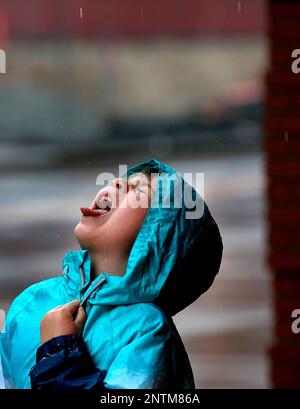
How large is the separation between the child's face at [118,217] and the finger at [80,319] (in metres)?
0.19

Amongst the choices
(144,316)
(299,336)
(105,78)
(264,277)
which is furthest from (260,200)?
(144,316)

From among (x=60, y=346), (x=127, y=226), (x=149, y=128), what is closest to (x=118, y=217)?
(x=127, y=226)

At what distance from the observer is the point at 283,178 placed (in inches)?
145

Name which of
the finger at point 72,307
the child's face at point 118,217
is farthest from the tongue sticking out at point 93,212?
the finger at point 72,307

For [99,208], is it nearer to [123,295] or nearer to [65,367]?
[123,295]

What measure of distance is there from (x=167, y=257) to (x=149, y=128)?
134cm

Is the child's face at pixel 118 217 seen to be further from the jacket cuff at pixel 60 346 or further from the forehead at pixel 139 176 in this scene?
the jacket cuff at pixel 60 346

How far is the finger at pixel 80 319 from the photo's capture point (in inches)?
105

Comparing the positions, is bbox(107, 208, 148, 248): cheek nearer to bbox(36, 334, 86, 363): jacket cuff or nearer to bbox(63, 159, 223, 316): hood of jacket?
bbox(63, 159, 223, 316): hood of jacket

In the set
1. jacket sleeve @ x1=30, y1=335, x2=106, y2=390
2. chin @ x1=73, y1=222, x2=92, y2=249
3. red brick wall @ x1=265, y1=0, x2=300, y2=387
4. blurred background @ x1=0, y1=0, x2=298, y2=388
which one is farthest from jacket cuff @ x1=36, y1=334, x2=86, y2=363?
red brick wall @ x1=265, y1=0, x2=300, y2=387

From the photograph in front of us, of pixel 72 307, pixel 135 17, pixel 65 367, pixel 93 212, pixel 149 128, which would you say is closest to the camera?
pixel 65 367

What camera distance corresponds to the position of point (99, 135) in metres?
3.51

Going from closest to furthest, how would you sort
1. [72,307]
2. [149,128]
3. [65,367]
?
[65,367] → [72,307] → [149,128]

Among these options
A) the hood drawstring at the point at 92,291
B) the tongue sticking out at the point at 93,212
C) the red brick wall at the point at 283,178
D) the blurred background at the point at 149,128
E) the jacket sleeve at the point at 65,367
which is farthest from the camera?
the red brick wall at the point at 283,178
